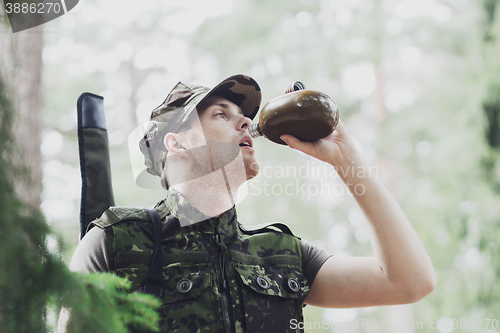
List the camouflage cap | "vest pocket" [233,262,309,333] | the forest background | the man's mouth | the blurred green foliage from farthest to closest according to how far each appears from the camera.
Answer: the forest background, the camouflage cap, the man's mouth, "vest pocket" [233,262,309,333], the blurred green foliage

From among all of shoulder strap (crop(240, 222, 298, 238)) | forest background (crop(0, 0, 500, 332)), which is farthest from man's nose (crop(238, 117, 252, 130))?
forest background (crop(0, 0, 500, 332))

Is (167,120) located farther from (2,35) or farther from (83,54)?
(83,54)

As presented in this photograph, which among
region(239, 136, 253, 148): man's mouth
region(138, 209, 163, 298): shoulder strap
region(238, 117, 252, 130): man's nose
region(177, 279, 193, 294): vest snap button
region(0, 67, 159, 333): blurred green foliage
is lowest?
region(177, 279, 193, 294): vest snap button

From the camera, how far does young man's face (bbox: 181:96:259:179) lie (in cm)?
167

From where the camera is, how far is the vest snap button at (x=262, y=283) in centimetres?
153

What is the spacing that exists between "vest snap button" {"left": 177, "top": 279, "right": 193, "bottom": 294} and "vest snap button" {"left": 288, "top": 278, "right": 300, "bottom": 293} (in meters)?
0.41

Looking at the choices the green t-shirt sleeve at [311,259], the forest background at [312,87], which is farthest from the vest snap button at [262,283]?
the forest background at [312,87]

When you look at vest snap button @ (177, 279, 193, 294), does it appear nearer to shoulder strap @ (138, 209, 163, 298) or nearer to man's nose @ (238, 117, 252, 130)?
shoulder strap @ (138, 209, 163, 298)

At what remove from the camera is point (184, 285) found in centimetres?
142

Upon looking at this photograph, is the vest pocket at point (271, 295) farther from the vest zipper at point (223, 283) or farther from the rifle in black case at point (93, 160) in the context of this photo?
the rifle in black case at point (93, 160)

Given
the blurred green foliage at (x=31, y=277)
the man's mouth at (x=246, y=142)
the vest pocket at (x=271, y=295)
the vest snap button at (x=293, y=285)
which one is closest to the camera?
the blurred green foliage at (x=31, y=277)

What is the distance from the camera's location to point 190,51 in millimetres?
7578

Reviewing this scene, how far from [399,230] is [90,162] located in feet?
4.15

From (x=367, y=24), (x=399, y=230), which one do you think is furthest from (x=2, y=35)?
(x=367, y=24)
